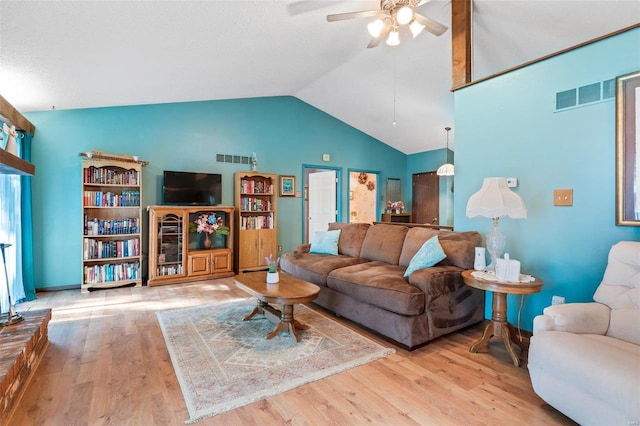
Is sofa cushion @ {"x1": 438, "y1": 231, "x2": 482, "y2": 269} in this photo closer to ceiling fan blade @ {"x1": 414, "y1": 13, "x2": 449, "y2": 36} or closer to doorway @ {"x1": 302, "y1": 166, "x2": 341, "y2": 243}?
ceiling fan blade @ {"x1": 414, "y1": 13, "x2": 449, "y2": 36}

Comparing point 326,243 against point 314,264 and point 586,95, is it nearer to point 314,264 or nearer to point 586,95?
point 314,264

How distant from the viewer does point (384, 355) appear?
7.96ft

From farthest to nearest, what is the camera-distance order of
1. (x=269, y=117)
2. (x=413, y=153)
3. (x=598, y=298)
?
(x=413, y=153)
(x=269, y=117)
(x=598, y=298)

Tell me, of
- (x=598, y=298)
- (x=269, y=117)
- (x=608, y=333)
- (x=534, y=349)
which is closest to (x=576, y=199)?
(x=598, y=298)

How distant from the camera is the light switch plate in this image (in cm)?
251

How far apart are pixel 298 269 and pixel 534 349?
252cm

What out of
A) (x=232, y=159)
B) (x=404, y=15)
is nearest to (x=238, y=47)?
(x=404, y=15)

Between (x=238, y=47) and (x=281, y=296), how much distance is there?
2694 mm

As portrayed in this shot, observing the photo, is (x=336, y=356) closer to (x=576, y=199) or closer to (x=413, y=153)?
(x=576, y=199)

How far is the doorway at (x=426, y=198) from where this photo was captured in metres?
7.31

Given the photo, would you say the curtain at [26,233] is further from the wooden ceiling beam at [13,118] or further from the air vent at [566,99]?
the air vent at [566,99]

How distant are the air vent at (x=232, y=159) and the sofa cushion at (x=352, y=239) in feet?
8.07

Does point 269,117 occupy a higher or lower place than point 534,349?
higher

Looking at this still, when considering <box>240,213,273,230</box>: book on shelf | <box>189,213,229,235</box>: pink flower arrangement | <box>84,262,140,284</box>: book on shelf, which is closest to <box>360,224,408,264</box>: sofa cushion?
<box>240,213,273,230</box>: book on shelf
